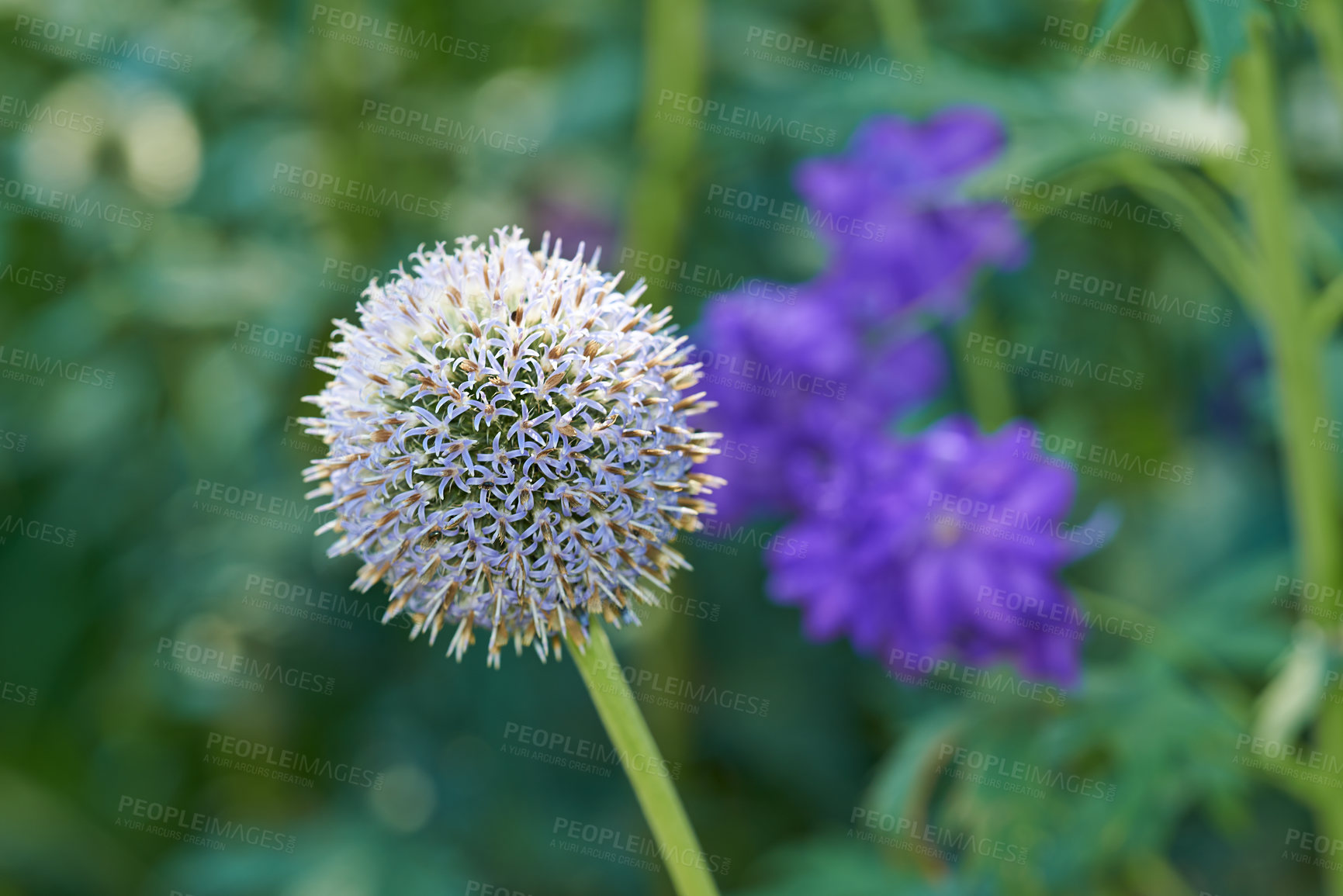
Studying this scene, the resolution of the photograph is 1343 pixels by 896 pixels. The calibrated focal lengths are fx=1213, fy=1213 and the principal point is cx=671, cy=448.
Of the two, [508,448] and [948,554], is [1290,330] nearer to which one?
[948,554]

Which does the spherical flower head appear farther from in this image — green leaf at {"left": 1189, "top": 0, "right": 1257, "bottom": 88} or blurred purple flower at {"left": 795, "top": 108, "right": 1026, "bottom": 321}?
blurred purple flower at {"left": 795, "top": 108, "right": 1026, "bottom": 321}

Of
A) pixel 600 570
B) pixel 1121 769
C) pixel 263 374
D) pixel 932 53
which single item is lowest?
pixel 1121 769

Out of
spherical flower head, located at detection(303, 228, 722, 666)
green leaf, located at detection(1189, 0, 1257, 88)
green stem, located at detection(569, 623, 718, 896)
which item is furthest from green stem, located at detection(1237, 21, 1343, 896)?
green stem, located at detection(569, 623, 718, 896)

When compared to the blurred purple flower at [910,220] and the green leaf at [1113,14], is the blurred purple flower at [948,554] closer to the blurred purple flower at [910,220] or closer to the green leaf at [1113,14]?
the blurred purple flower at [910,220]

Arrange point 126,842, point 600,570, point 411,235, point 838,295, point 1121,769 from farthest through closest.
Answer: point 126,842 → point 411,235 → point 838,295 → point 1121,769 → point 600,570

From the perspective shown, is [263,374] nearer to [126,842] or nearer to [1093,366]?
[126,842]

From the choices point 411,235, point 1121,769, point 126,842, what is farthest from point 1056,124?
point 126,842
